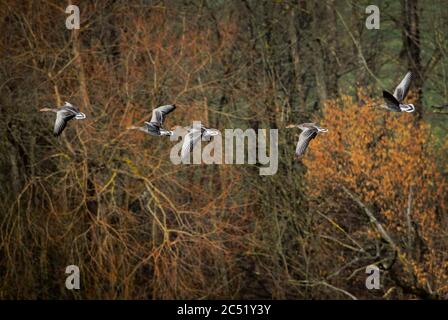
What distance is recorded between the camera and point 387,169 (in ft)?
54.1

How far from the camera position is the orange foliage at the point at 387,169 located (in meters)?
16.2

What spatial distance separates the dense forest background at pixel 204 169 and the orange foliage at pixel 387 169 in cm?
4

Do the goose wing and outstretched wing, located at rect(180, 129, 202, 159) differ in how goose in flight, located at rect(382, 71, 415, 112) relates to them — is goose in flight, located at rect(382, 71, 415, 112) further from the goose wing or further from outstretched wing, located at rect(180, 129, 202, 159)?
the goose wing

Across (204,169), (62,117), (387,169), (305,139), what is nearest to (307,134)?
(305,139)

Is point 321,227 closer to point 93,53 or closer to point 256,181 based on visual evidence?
point 256,181

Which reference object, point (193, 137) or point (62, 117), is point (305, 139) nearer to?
point (193, 137)

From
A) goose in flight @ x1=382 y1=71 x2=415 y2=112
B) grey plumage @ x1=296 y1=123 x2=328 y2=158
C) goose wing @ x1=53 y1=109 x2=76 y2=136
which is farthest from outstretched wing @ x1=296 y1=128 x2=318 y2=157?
goose wing @ x1=53 y1=109 x2=76 y2=136

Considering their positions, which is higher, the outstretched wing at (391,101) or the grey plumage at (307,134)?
the outstretched wing at (391,101)

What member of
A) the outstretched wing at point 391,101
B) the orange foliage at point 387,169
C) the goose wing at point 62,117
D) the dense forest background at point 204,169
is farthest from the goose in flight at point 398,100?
the orange foliage at point 387,169

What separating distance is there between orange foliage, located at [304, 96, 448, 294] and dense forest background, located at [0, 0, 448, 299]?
0.04 metres

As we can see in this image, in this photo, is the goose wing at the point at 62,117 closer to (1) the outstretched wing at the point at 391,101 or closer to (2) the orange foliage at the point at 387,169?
(1) the outstretched wing at the point at 391,101

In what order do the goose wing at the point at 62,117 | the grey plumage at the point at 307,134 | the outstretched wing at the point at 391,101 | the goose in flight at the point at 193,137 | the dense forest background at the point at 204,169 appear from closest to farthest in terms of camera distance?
the outstretched wing at the point at 391,101, the goose in flight at the point at 193,137, the grey plumage at the point at 307,134, the goose wing at the point at 62,117, the dense forest background at the point at 204,169

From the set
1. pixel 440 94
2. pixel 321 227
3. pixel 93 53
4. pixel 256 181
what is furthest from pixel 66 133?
pixel 440 94

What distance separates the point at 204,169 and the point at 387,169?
2.38m
